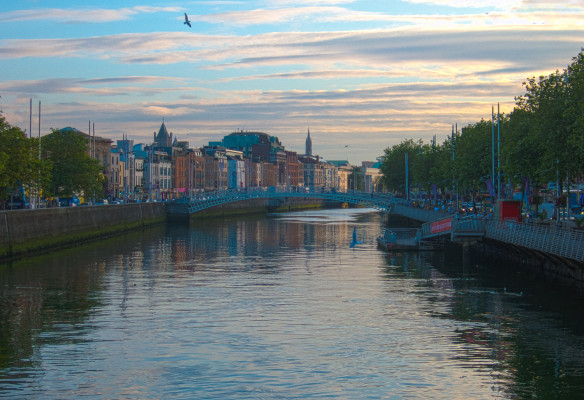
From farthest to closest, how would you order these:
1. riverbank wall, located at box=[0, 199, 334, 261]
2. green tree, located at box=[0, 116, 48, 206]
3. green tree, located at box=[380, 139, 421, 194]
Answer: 1. green tree, located at box=[380, 139, 421, 194]
2. green tree, located at box=[0, 116, 48, 206]
3. riverbank wall, located at box=[0, 199, 334, 261]

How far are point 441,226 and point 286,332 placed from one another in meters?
28.8

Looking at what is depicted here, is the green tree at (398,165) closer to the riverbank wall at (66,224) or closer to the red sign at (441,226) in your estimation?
the riverbank wall at (66,224)

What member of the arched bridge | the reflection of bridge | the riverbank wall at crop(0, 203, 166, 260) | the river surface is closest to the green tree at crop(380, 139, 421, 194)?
the arched bridge

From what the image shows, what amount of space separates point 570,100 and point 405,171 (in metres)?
89.4

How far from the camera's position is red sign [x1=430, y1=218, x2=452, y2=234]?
174 feet

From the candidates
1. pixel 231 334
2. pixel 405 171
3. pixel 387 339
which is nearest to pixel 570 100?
pixel 387 339

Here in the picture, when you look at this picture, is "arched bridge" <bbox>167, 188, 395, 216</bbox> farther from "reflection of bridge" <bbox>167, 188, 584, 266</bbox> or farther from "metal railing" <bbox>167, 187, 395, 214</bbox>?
"reflection of bridge" <bbox>167, 188, 584, 266</bbox>

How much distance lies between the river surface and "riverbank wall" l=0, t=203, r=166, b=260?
2366mm

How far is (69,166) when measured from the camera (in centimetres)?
7462

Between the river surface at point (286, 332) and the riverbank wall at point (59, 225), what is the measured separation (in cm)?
237

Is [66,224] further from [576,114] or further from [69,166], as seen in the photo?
[576,114]

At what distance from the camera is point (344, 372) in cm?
2278

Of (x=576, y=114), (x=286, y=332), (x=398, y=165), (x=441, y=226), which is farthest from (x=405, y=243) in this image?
(x=398, y=165)

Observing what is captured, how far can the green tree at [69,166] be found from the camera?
7475 centimetres
